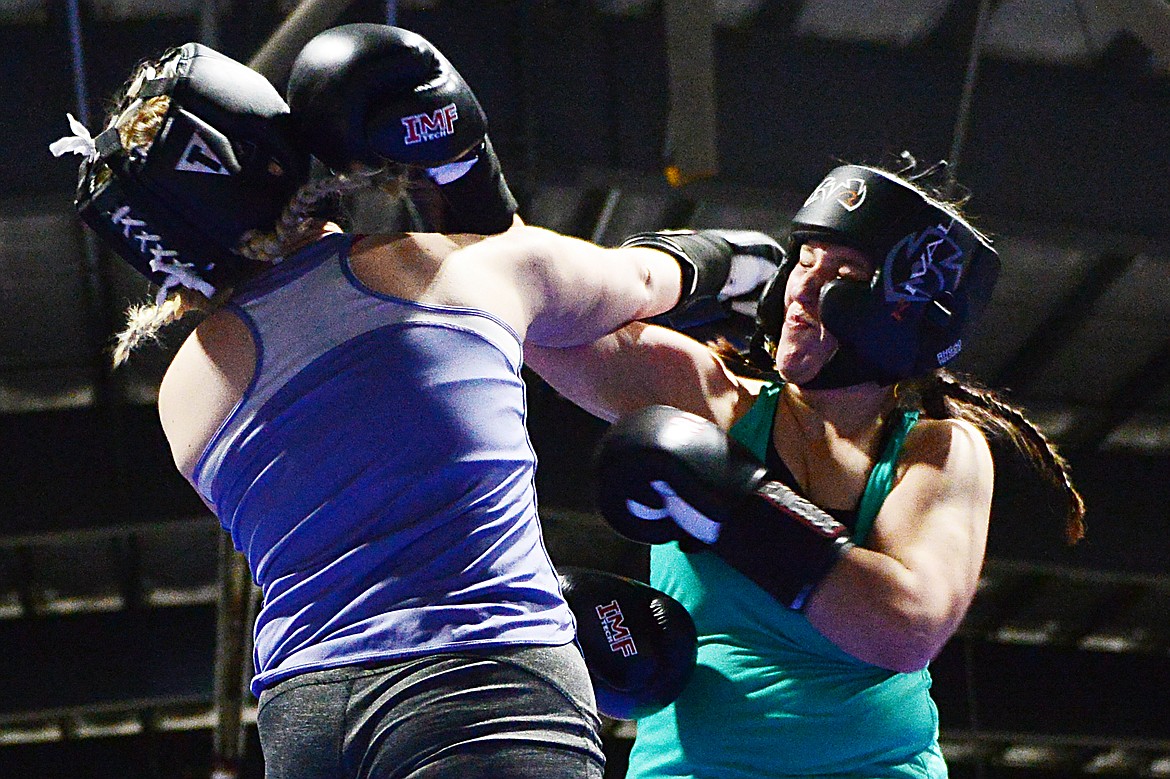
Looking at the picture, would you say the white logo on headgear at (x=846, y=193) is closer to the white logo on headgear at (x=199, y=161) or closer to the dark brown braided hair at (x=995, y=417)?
the dark brown braided hair at (x=995, y=417)

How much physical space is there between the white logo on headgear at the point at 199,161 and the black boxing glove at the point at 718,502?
25.1 inches

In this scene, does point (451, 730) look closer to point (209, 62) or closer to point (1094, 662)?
point (209, 62)

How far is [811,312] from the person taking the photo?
206 cm

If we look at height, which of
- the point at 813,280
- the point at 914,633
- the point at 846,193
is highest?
the point at 846,193

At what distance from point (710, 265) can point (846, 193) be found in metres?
0.23

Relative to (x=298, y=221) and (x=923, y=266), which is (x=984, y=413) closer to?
(x=923, y=266)

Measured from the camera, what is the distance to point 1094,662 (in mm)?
9664

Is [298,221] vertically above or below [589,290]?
above

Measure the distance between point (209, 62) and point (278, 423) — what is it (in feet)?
1.42

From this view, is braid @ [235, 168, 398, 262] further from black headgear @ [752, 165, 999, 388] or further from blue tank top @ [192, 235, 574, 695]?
black headgear @ [752, 165, 999, 388]

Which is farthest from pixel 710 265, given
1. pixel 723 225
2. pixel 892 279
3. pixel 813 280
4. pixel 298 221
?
pixel 723 225

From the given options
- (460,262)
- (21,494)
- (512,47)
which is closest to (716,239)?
(460,262)

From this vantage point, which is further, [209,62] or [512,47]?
[512,47]

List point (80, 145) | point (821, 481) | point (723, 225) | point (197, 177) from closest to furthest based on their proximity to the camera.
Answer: point (197, 177) < point (80, 145) < point (821, 481) < point (723, 225)
